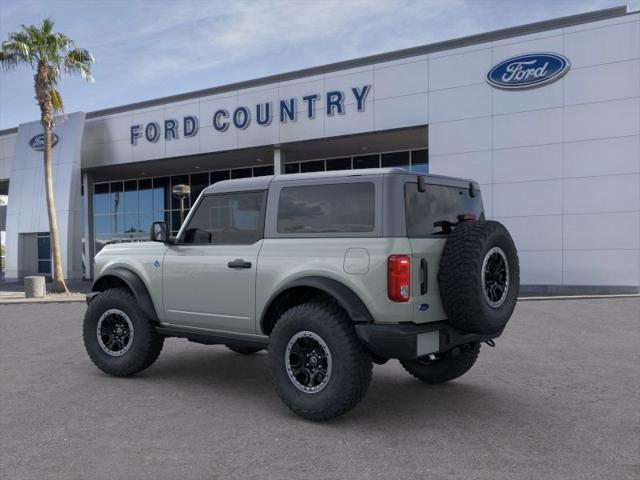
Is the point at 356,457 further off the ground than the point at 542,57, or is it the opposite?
the point at 542,57

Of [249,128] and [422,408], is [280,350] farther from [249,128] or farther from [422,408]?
[249,128]

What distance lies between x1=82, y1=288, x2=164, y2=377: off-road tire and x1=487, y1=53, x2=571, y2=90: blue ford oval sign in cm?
1485

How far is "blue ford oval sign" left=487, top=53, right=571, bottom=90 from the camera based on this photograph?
1678 centimetres

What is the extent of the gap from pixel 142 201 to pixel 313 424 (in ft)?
88.2

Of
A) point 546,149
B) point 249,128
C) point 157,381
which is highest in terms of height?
point 249,128

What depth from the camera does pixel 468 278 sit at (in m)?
4.31

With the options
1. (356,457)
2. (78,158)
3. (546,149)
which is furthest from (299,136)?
(356,457)

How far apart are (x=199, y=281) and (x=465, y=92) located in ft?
48.6

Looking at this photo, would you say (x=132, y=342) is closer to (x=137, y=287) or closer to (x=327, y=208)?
(x=137, y=287)

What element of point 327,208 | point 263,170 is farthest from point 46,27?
point 327,208

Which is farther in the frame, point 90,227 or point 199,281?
point 90,227

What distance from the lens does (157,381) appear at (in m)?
5.98

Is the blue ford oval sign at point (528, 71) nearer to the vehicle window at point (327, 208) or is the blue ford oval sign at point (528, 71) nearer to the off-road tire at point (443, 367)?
the off-road tire at point (443, 367)

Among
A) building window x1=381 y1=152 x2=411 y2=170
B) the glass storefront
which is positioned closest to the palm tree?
the glass storefront
